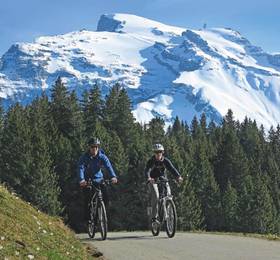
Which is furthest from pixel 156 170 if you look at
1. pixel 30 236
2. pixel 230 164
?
pixel 230 164

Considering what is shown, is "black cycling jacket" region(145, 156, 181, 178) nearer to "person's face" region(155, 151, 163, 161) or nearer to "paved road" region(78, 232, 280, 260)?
"person's face" region(155, 151, 163, 161)

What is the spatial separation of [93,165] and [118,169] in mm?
47802

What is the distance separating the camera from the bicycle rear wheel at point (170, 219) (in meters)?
16.9

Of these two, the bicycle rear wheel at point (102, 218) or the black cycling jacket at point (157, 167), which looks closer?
the bicycle rear wheel at point (102, 218)

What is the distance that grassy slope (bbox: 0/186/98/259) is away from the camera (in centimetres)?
1111

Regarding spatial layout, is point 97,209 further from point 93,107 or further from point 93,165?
point 93,107

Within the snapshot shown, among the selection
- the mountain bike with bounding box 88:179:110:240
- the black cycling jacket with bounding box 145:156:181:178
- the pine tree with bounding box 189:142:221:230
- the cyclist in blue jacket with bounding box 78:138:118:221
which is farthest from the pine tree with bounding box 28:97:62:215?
the cyclist in blue jacket with bounding box 78:138:118:221

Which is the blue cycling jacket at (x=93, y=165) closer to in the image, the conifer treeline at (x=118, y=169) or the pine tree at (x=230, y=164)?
the conifer treeline at (x=118, y=169)

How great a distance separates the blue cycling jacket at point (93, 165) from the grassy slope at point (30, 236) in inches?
63.2

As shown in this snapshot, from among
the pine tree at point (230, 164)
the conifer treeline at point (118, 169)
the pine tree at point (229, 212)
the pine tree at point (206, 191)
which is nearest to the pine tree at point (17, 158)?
the conifer treeline at point (118, 169)

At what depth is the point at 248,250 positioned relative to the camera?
1480 cm

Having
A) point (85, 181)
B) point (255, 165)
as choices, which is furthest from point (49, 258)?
point (255, 165)

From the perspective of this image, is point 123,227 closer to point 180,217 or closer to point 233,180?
point 180,217

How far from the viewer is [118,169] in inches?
2527
